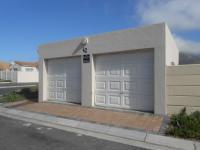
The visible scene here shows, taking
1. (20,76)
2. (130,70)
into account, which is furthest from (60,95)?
(20,76)

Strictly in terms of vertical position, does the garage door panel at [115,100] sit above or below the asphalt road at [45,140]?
above

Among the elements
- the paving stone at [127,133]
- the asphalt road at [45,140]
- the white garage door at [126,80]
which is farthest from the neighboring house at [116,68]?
the asphalt road at [45,140]

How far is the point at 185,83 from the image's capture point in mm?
8039

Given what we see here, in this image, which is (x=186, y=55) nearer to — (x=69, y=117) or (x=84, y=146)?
(x=69, y=117)

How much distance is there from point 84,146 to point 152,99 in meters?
4.15

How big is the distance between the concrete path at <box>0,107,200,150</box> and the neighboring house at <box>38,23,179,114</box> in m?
2.34

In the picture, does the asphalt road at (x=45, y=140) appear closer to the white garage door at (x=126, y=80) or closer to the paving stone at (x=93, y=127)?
the paving stone at (x=93, y=127)

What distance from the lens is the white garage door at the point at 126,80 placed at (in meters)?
8.80

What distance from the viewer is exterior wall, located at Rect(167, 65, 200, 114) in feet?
25.8

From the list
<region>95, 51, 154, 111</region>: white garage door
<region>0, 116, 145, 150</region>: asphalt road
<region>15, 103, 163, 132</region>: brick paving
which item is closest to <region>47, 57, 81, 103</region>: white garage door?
<region>15, 103, 163, 132</region>: brick paving

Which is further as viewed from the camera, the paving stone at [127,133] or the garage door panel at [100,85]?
the garage door panel at [100,85]

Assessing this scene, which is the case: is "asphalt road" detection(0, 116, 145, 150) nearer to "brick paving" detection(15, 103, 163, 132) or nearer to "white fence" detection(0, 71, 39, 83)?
"brick paving" detection(15, 103, 163, 132)

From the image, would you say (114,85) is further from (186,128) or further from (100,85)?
(186,128)

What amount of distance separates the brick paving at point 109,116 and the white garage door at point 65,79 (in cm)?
102
